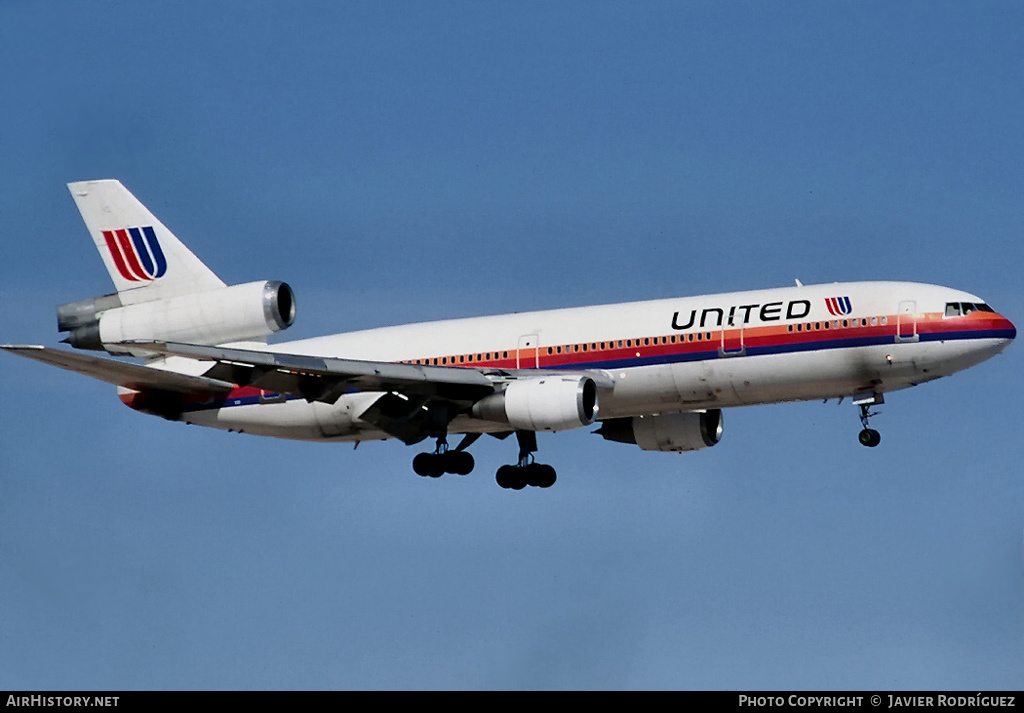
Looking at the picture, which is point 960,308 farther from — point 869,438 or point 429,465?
point 429,465

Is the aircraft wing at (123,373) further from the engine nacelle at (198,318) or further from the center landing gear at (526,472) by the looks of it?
the center landing gear at (526,472)

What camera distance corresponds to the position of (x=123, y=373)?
63.1 m

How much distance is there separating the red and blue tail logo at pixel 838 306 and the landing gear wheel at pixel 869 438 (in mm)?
4375

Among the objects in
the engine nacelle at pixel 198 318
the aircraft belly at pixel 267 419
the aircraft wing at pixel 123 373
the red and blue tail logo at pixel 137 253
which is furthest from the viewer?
the red and blue tail logo at pixel 137 253

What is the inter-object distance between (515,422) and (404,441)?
5228 mm

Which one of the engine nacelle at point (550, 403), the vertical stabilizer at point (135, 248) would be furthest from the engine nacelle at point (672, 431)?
the vertical stabilizer at point (135, 248)

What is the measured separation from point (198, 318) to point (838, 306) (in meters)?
21.8

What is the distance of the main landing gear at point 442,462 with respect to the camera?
6331 centimetres

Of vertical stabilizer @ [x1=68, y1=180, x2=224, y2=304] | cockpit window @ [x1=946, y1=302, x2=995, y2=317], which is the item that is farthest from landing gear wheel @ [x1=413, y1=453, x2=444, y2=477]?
cockpit window @ [x1=946, y1=302, x2=995, y2=317]

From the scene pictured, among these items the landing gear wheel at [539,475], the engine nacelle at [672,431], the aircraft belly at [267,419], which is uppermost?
the aircraft belly at [267,419]

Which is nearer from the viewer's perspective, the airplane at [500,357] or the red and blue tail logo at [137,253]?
the airplane at [500,357]

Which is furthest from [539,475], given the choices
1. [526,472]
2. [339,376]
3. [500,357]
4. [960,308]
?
[960,308]

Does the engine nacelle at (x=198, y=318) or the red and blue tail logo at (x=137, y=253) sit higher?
the red and blue tail logo at (x=137, y=253)

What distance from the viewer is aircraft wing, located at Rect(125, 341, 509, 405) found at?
58062mm
